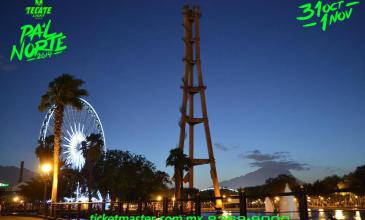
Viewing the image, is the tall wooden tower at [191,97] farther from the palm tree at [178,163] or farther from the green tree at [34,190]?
the green tree at [34,190]

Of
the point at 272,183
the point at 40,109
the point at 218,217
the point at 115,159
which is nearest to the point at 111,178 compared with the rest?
the point at 115,159

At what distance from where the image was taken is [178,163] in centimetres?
5759

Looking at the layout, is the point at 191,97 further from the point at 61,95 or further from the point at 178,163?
the point at 61,95

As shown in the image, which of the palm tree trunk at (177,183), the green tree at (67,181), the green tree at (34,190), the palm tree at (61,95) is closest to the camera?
the palm tree at (61,95)

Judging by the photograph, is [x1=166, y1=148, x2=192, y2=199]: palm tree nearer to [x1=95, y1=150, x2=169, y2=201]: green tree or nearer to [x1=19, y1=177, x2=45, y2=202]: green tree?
[x1=95, y1=150, x2=169, y2=201]: green tree

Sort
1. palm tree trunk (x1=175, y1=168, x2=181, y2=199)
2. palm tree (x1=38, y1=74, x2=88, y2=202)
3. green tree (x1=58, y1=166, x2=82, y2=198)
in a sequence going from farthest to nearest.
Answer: green tree (x1=58, y1=166, x2=82, y2=198), palm tree trunk (x1=175, y1=168, x2=181, y2=199), palm tree (x1=38, y1=74, x2=88, y2=202)

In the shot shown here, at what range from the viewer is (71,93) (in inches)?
1304

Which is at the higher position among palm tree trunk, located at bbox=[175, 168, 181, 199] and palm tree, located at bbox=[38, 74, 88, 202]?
palm tree, located at bbox=[38, 74, 88, 202]

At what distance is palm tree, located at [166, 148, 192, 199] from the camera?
57.5 m

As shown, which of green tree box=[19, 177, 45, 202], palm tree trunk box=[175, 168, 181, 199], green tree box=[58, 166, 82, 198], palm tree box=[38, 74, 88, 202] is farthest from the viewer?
green tree box=[19, 177, 45, 202]

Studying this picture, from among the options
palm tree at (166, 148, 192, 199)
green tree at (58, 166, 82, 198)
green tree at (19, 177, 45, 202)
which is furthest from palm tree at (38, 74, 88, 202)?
green tree at (19, 177, 45, 202)

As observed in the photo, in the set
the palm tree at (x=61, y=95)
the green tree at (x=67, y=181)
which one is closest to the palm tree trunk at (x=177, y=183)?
the green tree at (x=67, y=181)

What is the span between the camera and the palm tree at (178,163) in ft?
189

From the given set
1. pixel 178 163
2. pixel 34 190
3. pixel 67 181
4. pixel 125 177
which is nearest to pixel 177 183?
pixel 178 163
